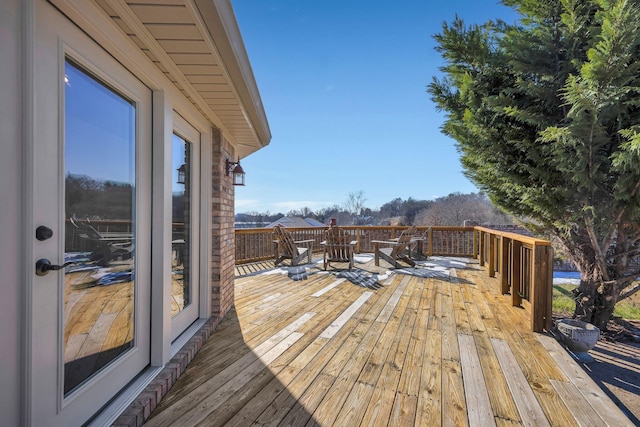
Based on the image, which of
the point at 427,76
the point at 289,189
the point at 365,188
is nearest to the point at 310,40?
the point at 427,76

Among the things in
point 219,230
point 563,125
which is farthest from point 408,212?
point 219,230

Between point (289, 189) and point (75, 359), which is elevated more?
point (289, 189)

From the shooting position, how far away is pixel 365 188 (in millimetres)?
30609

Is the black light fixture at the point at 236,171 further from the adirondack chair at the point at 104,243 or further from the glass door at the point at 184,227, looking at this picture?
the adirondack chair at the point at 104,243

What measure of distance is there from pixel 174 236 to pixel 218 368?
107cm

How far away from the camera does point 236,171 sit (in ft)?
11.6

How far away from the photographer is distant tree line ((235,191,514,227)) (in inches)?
890

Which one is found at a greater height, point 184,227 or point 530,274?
point 184,227

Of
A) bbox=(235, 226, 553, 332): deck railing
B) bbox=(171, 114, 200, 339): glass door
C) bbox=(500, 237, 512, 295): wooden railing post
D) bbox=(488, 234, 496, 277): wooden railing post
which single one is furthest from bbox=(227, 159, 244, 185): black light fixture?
bbox=(488, 234, 496, 277): wooden railing post

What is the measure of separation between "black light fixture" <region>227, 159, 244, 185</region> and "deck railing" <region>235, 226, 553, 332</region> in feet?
9.20

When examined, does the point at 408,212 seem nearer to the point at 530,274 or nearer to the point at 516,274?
the point at 516,274

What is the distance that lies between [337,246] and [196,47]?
459 centimetres

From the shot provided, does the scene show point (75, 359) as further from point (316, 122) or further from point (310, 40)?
point (316, 122)

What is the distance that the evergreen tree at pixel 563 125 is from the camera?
3.09 metres
